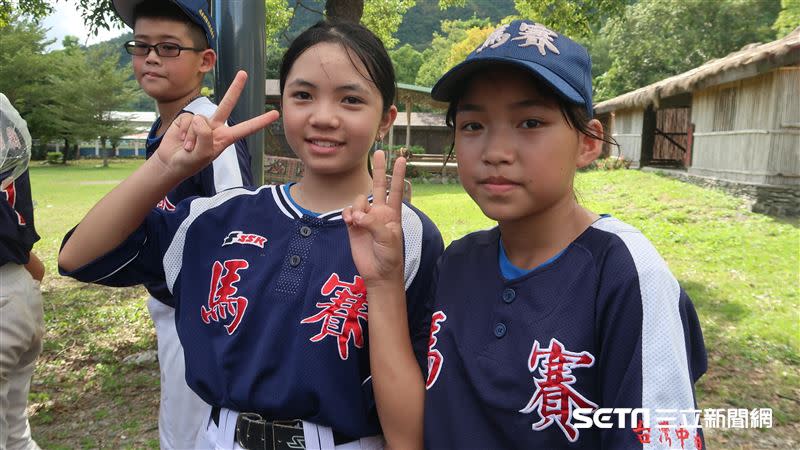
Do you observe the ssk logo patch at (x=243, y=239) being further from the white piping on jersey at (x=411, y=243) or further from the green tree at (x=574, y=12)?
the green tree at (x=574, y=12)

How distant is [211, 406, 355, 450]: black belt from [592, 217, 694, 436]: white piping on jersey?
744 millimetres

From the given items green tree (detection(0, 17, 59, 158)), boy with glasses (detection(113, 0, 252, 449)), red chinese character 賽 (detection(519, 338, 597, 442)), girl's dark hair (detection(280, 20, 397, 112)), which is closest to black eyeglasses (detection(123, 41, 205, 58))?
boy with glasses (detection(113, 0, 252, 449))

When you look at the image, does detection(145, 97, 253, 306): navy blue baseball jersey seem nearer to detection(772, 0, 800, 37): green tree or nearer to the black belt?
the black belt

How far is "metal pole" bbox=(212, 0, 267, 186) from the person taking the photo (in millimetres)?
3102

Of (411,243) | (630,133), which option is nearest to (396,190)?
(411,243)

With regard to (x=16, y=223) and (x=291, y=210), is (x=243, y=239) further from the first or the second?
(x=16, y=223)

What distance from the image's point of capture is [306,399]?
4.68ft

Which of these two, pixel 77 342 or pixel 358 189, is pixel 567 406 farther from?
pixel 77 342

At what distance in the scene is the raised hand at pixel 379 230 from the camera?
141 centimetres

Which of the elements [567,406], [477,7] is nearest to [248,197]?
[567,406]

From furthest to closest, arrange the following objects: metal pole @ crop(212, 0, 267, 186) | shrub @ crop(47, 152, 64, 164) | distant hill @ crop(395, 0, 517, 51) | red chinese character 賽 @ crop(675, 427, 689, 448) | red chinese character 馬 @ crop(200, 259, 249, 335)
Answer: distant hill @ crop(395, 0, 517, 51) < shrub @ crop(47, 152, 64, 164) < metal pole @ crop(212, 0, 267, 186) < red chinese character 馬 @ crop(200, 259, 249, 335) < red chinese character 賽 @ crop(675, 427, 689, 448)

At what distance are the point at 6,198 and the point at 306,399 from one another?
1.79m

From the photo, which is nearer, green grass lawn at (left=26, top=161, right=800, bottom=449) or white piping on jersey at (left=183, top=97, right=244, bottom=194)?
white piping on jersey at (left=183, top=97, right=244, bottom=194)

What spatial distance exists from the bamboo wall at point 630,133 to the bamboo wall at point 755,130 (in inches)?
218
